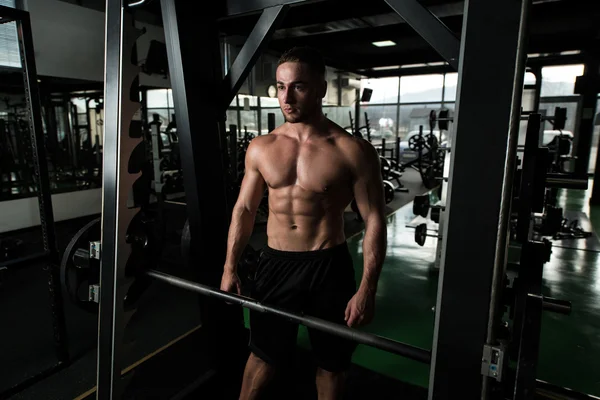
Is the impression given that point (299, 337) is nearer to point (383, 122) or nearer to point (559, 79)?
point (559, 79)

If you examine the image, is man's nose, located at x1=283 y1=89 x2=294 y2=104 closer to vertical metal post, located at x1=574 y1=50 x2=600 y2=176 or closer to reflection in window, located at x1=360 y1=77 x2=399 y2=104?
vertical metal post, located at x1=574 y1=50 x2=600 y2=176

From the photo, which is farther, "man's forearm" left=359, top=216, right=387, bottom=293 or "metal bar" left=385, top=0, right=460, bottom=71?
"man's forearm" left=359, top=216, right=387, bottom=293

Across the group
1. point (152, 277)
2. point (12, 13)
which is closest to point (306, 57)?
point (152, 277)

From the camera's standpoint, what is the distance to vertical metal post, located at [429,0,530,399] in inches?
27.1

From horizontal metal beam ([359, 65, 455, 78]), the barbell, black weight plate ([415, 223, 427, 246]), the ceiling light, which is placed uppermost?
horizontal metal beam ([359, 65, 455, 78])

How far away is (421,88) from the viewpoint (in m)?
9.59

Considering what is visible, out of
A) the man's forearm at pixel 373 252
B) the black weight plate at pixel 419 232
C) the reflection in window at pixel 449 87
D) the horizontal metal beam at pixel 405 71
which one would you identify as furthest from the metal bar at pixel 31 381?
the reflection in window at pixel 449 87

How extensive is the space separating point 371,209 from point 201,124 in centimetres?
69

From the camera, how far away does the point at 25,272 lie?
3049mm

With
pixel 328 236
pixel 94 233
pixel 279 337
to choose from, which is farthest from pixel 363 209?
pixel 94 233

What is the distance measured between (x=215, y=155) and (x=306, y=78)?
0.52 m

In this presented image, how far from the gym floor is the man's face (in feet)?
3.87

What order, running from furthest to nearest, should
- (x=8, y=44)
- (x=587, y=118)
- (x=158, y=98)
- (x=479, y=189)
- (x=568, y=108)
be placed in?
1. (x=568, y=108)
2. (x=158, y=98)
3. (x=587, y=118)
4. (x=8, y=44)
5. (x=479, y=189)

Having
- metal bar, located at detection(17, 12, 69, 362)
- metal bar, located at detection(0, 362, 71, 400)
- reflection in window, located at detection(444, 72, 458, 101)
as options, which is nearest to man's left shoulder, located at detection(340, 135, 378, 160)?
metal bar, located at detection(17, 12, 69, 362)
